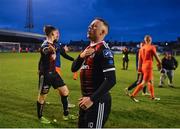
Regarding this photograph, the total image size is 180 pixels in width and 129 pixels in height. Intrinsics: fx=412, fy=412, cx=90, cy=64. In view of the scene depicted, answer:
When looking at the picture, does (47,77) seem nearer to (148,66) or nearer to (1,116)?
(1,116)

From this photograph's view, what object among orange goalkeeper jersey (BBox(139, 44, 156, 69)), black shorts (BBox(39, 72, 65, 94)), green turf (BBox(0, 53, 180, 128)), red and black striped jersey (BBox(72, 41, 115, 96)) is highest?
orange goalkeeper jersey (BBox(139, 44, 156, 69))

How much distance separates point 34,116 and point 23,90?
6.18 m

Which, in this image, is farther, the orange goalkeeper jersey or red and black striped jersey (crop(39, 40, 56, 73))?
the orange goalkeeper jersey

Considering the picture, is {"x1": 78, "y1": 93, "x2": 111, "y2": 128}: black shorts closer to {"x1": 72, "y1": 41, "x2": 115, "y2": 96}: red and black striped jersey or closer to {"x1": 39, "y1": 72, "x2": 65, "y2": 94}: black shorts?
{"x1": 72, "y1": 41, "x2": 115, "y2": 96}: red and black striped jersey

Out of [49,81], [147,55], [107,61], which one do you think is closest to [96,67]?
[107,61]

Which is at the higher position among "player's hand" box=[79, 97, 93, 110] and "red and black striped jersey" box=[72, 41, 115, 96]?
"red and black striped jersey" box=[72, 41, 115, 96]

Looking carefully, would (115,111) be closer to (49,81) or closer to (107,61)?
(49,81)

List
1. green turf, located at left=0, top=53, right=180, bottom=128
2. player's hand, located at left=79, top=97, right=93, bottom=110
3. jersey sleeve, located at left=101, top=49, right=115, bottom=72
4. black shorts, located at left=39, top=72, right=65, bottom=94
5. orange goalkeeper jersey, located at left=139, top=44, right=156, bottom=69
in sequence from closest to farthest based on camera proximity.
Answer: player's hand, located at left=79, top=97, right=93, bottom=110 < jersey sleeve, located at left=101, top=49, right=115, bottom=72 < black shorts, located at left=39, top=72, right=65, bottom=94 < green turf, located at left=0, top=53, right=180, bottom=128 < orange goalkeeper jersey, located at left=139, top=44, right=156, bottom=69

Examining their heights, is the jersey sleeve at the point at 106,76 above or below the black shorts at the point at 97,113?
above

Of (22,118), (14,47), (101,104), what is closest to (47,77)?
(22,118)

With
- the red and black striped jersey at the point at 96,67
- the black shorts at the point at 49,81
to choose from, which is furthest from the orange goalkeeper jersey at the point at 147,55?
the red and black striped jersey at the point at 96,67

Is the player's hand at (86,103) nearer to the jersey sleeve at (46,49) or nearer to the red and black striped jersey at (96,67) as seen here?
the red and black striped jersey at (96,67)

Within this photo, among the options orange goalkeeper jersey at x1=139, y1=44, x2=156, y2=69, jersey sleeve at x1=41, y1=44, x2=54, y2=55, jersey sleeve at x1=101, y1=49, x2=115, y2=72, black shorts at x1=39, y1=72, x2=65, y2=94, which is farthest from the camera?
orange goalkeeper jersey at x1=139, y1=44, x2=156, y2=69

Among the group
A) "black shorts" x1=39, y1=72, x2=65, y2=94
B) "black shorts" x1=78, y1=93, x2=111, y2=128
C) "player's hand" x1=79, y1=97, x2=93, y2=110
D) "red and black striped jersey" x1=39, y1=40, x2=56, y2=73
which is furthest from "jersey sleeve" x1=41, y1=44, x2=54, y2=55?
"player's hand" x1=79, y1=97, x2=93, y2=110
